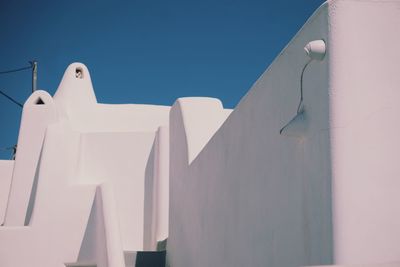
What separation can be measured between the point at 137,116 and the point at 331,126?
1308 centimetres

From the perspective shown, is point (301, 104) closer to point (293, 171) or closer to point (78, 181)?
point (293, 171)

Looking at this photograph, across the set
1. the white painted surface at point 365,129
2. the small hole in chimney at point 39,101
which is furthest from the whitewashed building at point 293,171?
the small hole in chimney at point 39,101

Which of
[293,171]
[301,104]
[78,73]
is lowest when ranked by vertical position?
[293,171]

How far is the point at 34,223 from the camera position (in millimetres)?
9461

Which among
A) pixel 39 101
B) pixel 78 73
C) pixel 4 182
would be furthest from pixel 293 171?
pixel 78 73

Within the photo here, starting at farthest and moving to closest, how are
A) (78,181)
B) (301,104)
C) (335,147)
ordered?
(78,181)
(301,104)
(335,147)

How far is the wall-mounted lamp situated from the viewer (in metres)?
2.56

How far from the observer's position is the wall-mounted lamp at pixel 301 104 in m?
2.56

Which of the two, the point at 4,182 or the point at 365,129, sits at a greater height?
the point at 4,182

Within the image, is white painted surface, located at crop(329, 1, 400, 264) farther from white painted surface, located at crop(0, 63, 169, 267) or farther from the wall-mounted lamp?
white painted surface, located at crop(0, 63, 169, 267)

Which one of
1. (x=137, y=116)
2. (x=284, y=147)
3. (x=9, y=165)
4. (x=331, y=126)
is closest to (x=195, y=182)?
(x=284, y=147)

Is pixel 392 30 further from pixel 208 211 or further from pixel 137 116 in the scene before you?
pixel 137 116

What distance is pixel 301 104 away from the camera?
2.87 metres

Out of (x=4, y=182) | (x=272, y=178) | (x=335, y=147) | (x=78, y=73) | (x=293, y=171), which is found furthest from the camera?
(x=78, y=73)
